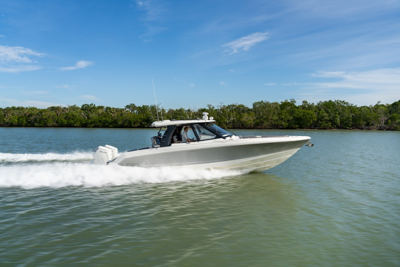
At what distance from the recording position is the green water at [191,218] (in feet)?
14.0

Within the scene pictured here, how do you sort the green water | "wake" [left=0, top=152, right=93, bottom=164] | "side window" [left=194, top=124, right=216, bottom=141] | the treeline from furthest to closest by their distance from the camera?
the treeline
"wake" [left=0, top=152, right=93, bottom=164]
"side window" [left=194, top=124, right=216, bottom=141]
the green water

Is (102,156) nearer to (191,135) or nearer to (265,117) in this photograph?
(191,135)

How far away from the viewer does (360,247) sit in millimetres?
4648

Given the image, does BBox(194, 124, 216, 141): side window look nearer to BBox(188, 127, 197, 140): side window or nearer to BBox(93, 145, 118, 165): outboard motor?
BBox(188, 127, 197, 140): side window

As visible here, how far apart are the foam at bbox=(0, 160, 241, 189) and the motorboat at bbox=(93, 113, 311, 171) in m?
0.23

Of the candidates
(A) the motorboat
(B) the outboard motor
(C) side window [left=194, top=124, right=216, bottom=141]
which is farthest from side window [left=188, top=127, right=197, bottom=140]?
(B) the outboard motor

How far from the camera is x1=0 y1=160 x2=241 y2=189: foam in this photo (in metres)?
8.43

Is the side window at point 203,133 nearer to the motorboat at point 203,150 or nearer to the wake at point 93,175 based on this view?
the motorboat at point 203,150

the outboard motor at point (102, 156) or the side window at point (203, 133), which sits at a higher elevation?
the side window at point (203, 133)

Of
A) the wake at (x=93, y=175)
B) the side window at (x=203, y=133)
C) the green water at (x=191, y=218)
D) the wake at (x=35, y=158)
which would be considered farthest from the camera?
the wake at (x=35, y=158)

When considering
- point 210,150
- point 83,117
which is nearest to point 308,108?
point 83,117

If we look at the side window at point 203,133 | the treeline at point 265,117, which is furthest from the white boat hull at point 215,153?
the treeline at point 265,117

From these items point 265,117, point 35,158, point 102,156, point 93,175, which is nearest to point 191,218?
point 93,175

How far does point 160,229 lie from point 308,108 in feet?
347
